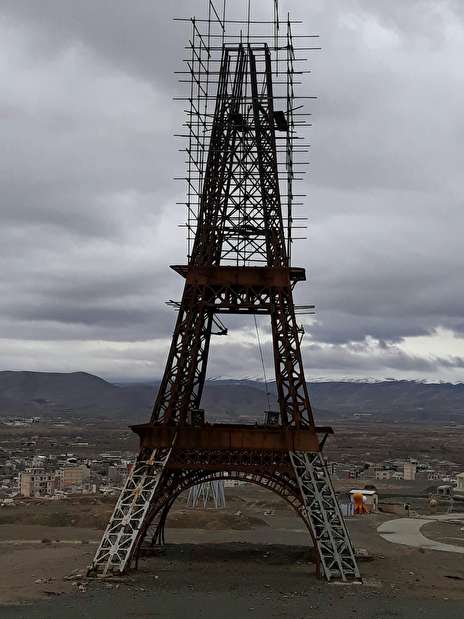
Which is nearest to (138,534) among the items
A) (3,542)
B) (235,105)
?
(3,542)

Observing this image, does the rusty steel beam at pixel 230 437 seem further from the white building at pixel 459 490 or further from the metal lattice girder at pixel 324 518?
the white building at pixel 459 490

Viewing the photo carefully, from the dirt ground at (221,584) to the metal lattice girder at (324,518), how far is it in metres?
A: 1.24

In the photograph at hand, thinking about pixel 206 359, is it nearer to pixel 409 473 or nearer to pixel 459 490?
pixel 459 490

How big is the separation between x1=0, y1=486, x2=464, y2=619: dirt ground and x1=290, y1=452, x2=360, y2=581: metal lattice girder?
48.9 inches

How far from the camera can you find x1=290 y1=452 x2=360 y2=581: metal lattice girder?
42.3 meters

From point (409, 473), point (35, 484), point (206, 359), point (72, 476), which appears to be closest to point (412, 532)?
point (206, 359)

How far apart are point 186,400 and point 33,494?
270 ft

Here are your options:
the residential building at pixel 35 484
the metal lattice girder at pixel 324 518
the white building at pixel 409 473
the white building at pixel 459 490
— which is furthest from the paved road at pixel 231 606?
the white building at pixel 409 473

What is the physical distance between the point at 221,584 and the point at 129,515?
19.9 ft

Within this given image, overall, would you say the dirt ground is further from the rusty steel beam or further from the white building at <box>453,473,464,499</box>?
Answer: the white building at <box>453,473,464,499</box>

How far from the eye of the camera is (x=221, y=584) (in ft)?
135

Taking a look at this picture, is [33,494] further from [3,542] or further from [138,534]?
[138,534]

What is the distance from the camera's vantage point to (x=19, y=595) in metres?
38.0

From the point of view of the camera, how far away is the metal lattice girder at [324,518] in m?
42.3
